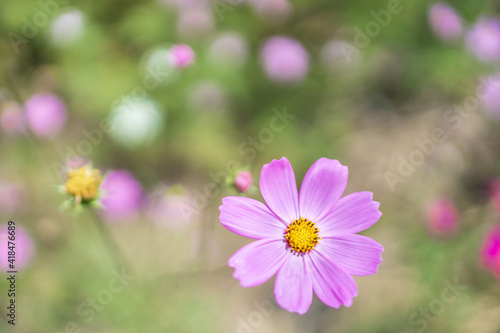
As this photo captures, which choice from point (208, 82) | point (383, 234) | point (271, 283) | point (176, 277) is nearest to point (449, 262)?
point (383, 234)

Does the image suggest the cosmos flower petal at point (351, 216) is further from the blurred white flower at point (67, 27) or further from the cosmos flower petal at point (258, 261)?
the blurred white flower at point (67, 27)

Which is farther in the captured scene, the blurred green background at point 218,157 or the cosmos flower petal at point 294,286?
the blurred green background at point 218,157

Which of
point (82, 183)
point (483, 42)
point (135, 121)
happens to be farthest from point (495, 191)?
point (82, 183)

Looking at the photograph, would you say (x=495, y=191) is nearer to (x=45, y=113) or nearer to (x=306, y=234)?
(x=306, y=234)

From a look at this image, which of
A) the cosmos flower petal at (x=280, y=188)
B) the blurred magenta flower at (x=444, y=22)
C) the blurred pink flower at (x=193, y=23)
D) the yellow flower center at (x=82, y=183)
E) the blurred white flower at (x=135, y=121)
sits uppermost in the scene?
the blurred magenta flower at (x=444, y=22)

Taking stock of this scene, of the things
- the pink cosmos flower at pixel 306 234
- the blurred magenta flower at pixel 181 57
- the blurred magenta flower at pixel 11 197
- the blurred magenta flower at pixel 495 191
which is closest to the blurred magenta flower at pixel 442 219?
the blurred magenta flower at pixel 495 191

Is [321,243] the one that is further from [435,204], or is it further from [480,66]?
[480,66]
